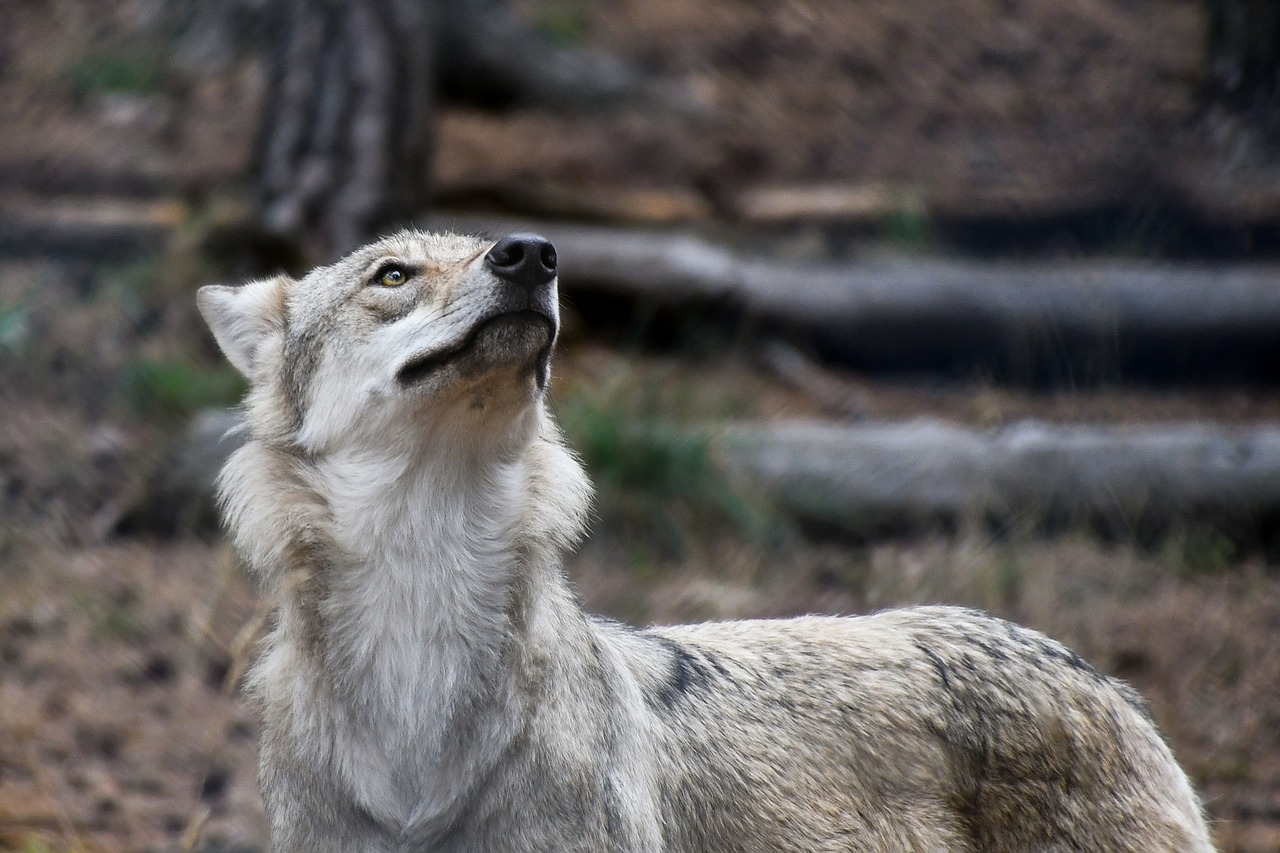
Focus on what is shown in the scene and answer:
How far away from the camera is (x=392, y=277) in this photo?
3881mm

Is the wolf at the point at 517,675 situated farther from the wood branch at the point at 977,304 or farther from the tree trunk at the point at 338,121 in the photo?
the wood branch at the point at 977,304

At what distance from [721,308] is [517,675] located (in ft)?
21.8

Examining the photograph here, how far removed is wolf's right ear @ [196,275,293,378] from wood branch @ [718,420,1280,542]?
412 cm

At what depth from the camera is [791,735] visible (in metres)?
3.94

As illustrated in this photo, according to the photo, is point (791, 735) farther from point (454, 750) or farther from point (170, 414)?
point (170, 414)

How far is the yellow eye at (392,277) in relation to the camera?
3863 millimetres

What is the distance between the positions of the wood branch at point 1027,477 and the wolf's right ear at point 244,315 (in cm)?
412

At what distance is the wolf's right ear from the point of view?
4289mm

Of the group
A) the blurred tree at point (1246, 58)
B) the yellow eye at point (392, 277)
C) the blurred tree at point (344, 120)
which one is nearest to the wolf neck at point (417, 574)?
the yellow eye at point (392, 277)

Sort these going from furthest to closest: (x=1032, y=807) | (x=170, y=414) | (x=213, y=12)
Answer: (x=213, y=12) < (x=170, y=414) < (x=1032, y=807)

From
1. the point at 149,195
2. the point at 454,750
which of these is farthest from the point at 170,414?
the point at 454,750

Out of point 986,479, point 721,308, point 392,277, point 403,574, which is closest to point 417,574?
point 403,574

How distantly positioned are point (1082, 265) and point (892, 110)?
3.46m

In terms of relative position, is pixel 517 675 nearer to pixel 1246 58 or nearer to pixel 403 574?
pixel 403 574
